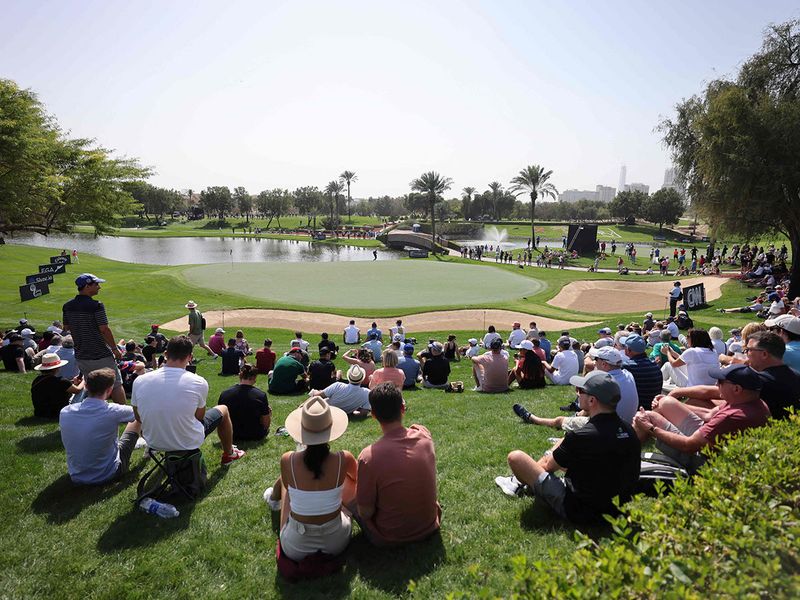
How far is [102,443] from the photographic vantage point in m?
5.71

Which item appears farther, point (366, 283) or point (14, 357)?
point (366, 283)

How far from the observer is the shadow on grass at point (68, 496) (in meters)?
5.21

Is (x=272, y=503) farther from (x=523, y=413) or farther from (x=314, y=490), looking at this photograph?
(x=523, y=413)

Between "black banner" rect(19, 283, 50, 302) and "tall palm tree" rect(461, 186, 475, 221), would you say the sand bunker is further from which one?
"tall palm tree" rect(461, 186, 475, 221)

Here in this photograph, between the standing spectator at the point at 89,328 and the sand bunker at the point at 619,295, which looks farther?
the sand bunker at the point at 619,295

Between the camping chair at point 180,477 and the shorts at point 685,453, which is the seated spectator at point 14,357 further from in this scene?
the shorts at point 685,453

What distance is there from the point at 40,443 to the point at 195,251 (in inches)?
2759

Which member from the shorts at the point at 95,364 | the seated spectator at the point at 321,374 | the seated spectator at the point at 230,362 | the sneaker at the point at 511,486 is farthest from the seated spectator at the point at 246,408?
the seated spectator at the point at 230,362

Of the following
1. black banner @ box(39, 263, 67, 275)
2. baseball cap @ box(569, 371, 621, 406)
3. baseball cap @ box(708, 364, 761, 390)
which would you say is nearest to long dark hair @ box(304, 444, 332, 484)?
baseball cap @ box(569, 371, 621, 406)

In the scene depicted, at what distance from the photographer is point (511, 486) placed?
208 inches

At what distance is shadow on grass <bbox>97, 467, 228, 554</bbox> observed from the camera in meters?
4.59

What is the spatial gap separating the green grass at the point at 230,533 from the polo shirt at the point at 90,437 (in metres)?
0.21

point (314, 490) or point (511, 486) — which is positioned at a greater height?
point (314, 490)

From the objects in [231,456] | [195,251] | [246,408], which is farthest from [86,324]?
[195,251]
